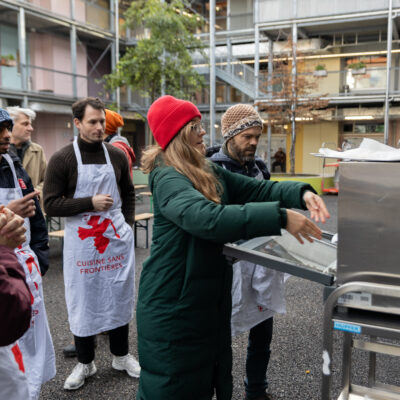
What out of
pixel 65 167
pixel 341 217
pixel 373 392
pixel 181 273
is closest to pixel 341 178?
pixel 341 217

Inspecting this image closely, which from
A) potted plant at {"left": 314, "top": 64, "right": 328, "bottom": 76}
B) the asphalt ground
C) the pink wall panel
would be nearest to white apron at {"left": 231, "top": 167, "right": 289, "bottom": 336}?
the asphalt ground

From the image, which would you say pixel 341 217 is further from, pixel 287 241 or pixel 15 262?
pixel 15 262

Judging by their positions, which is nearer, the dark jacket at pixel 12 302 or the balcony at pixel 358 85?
the dark jacket at pixel 12 302

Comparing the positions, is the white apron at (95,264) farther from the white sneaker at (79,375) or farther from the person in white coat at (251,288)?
the person in white coat at (251,288)

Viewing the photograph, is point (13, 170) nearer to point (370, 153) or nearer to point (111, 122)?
point (111, 122)

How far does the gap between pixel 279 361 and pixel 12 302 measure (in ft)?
8.80

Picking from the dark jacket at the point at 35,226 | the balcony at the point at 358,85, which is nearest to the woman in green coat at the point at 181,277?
the dark jacket at the point at 35,226

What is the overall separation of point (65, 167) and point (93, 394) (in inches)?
61.0

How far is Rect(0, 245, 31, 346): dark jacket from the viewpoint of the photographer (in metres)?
1.20

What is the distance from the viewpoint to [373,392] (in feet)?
5.44

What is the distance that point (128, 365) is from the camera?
317 cm

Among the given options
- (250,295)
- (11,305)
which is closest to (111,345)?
(250,295)

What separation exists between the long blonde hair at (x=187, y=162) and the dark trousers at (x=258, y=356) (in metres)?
1.19

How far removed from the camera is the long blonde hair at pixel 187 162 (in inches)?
69.4
